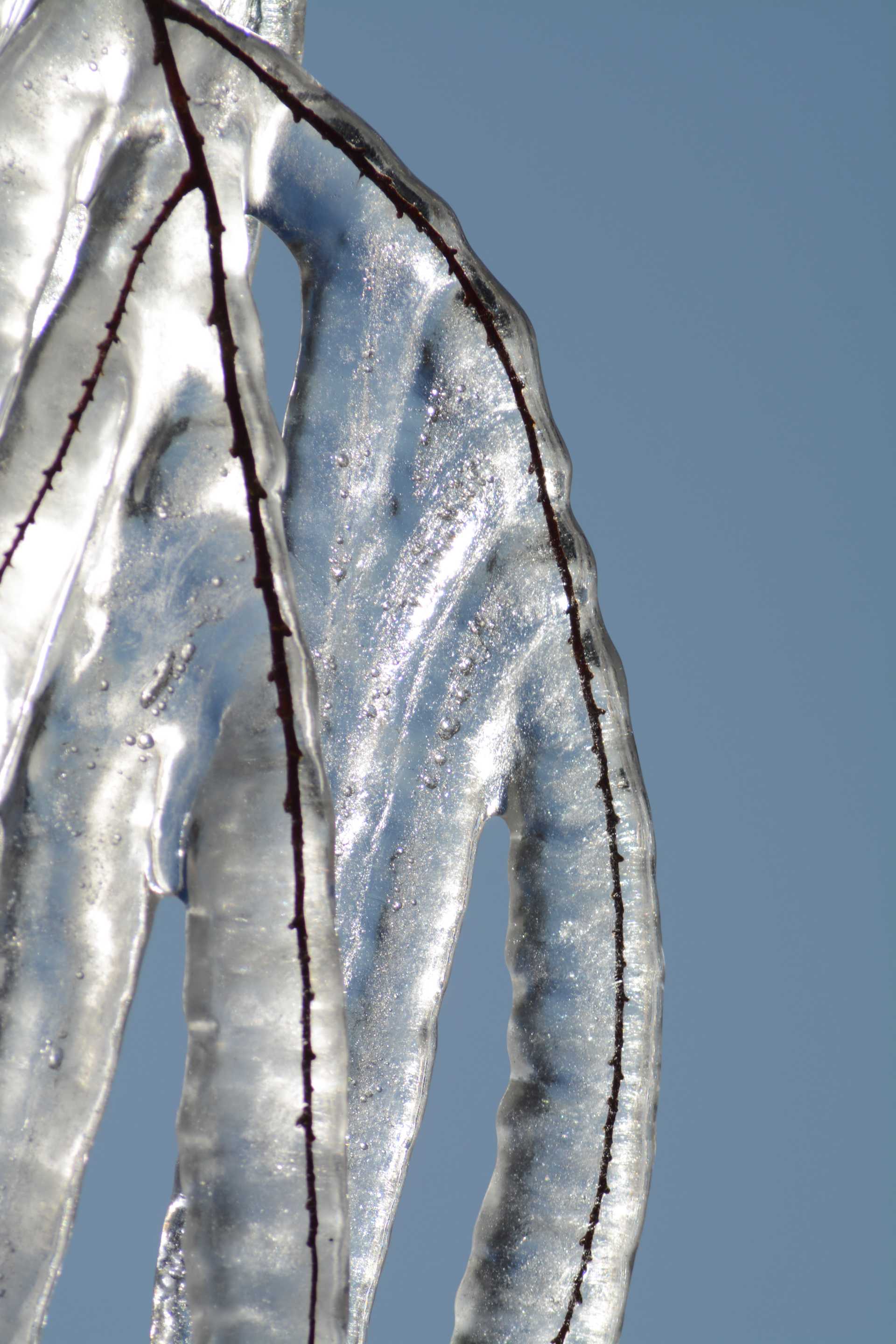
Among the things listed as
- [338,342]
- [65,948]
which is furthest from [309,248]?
[65,948]

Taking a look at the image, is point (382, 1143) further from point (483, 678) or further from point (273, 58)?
point (273, 58)

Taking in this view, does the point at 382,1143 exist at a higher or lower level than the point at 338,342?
lower
